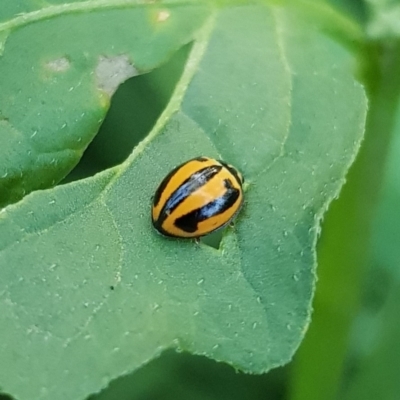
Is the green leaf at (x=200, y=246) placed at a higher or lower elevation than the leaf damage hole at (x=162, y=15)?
lower

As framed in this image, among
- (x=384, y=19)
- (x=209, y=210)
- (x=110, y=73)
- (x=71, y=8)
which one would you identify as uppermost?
(x=71, y=8)

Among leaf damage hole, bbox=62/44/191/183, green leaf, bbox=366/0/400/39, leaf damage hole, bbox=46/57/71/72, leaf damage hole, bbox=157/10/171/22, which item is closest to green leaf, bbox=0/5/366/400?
leaf damage hole, bbox=157/10/171/22

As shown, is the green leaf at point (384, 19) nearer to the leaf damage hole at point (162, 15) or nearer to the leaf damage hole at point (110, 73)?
the leaf damage hole at point (162, 15)

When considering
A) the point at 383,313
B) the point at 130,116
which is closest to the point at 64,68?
the point at 130,116

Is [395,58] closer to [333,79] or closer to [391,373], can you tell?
[333,79]

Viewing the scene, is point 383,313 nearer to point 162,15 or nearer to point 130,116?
point 130,116

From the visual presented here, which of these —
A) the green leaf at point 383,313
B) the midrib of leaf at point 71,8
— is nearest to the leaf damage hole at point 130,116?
the midrib of leaf at point 71,8

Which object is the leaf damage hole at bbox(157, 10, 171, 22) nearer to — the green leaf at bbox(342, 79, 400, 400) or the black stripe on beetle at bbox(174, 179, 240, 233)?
the black stripe on beetle at bbox(174, 179, 240, 233)
